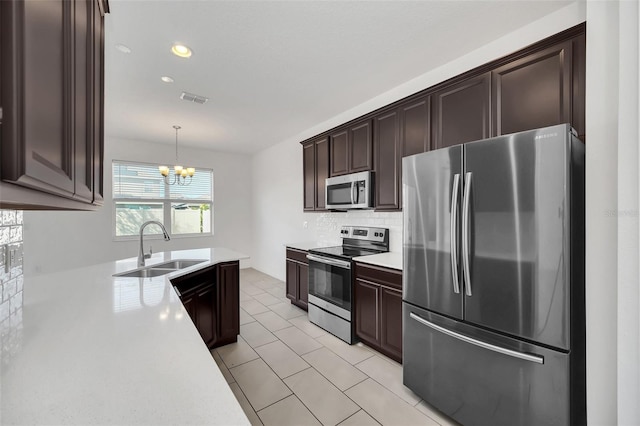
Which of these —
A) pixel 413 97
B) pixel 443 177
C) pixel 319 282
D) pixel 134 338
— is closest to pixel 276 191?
pixel 319 282

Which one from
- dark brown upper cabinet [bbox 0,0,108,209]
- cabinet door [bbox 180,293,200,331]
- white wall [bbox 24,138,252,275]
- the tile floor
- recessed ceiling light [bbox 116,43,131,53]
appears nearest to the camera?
dark brown upper cabinet [bbox 0,0,108,209]

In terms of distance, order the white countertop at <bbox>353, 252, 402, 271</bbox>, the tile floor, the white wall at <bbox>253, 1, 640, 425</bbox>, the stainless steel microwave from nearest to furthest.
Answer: the white wall at <bbox>253, 1, 640, 425</bbox> < the tile floor < the white countertop at <bbox>353, 252, 402, 271</bbox> < the stainless steel microwave

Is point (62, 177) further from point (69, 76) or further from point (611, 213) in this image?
point (611, 213)

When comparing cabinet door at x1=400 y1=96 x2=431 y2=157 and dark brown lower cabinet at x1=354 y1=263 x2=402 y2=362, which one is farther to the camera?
cabinet door at x1=400 y1=96 x2=431 y2=157

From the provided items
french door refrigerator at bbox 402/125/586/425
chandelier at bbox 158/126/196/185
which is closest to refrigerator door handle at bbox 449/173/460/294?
french door refrigerator at bbox 402/125/586/425

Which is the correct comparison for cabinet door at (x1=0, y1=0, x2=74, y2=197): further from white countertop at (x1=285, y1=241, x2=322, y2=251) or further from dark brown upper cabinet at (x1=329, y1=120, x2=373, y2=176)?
white countertop at (x1=285, y1=241, x2=322, y2=251)

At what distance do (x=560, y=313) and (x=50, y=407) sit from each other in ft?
6.43

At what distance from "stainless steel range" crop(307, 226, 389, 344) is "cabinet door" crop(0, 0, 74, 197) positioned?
2.45m

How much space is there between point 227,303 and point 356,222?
1.87 metres

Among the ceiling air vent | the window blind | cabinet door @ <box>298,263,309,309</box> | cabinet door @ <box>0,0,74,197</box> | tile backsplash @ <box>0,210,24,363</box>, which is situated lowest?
cabinet door @ <box>298,263,309,309</box>

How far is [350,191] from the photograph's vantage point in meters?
3.23

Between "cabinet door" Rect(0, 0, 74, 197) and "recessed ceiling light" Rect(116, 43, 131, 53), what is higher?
"recessed ceiling light" Rect(116, 43, 131, 53)

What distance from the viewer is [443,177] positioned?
1.81m

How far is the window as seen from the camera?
5.29m
